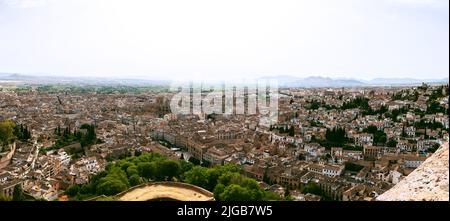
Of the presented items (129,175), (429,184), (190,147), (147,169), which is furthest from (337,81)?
(429,184)

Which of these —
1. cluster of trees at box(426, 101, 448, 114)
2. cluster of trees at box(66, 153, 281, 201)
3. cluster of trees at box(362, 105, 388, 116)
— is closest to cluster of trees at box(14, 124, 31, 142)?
cluster of trees at box(66, 153, 281, 201)

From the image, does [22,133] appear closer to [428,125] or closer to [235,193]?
[235,193]

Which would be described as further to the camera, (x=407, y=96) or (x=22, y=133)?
(x=407, y=96)

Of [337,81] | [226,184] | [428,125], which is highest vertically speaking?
[337,81]

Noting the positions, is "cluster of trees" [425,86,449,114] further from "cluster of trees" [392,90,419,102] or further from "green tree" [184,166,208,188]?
"green tree" [184,166,208,188]

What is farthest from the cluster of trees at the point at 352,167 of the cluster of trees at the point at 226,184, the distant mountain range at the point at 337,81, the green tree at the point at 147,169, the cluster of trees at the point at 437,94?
the cluster of trees at the point at 437,94

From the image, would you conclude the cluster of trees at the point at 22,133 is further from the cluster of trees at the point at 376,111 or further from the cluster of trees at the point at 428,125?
the cluster of trees at the point at 376,111
